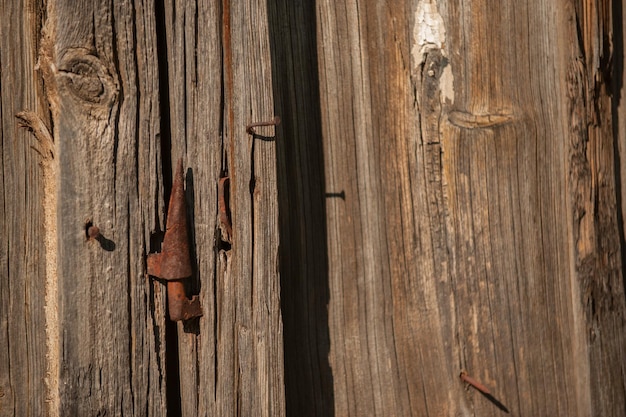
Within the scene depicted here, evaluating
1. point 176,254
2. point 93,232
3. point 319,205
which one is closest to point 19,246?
point 93,232

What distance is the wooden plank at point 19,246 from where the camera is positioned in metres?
1.22

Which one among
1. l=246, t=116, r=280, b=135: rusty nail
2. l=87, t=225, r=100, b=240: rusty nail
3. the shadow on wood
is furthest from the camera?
the shadow on wood

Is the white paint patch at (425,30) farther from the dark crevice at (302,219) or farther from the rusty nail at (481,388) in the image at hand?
the rusty nail at (481,388)

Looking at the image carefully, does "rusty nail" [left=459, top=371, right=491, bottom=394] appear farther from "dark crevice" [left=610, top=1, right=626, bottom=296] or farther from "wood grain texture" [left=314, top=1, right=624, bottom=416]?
"dark crevice" [left=610, top=1, right=626, bottom=296]

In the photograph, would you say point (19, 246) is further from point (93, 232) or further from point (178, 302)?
point (178, 302)

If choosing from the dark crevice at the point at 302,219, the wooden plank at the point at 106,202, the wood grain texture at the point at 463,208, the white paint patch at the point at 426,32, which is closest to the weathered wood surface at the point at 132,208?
the wooden plank at the point at 106,202

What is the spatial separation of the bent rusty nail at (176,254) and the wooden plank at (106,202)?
0.09ft

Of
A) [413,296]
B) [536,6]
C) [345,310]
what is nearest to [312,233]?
[345,310]

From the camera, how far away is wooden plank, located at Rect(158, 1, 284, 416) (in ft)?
4.16

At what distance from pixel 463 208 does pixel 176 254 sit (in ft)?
2.62

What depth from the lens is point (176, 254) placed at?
1223 millimetres

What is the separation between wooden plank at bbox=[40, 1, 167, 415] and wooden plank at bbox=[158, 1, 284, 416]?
7 centimetres

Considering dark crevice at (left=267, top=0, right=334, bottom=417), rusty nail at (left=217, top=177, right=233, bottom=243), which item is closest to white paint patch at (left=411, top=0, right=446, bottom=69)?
dark crevice at (left=267, top=0, right=334, bottom=417)

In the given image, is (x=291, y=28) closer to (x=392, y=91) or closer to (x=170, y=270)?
(x=392, y=91)
